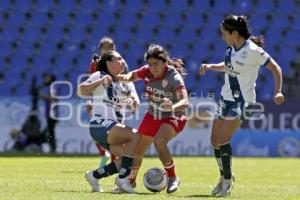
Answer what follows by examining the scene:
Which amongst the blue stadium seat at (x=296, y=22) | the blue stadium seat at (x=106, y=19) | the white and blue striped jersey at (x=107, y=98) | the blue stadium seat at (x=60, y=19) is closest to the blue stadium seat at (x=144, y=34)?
the blue stadium seat at (x=106, y=19)

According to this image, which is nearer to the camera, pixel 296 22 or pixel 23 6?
pixel 23 6

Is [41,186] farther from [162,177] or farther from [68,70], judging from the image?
[68,70]

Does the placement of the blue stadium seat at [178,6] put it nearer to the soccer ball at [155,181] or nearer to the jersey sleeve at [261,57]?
the soccer ball at [155,181]

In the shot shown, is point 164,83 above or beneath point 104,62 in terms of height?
beneath

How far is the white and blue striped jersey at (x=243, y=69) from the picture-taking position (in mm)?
10504

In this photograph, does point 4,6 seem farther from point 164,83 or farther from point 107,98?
point 164,83

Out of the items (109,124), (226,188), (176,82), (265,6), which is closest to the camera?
(226,188)

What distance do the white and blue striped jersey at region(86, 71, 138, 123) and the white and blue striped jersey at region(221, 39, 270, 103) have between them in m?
1.35

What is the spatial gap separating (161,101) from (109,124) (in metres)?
0.71

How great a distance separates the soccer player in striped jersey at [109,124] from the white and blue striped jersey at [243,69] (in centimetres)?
125

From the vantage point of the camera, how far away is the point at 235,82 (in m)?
10.7

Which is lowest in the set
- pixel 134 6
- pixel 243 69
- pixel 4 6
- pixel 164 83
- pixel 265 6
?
pixel 164 83

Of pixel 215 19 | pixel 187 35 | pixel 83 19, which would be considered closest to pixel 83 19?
pixel 83 19

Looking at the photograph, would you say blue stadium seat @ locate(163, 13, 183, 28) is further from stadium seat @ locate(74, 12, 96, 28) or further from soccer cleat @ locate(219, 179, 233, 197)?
soccer cleat @ locate(219, 179, 233, 197)
